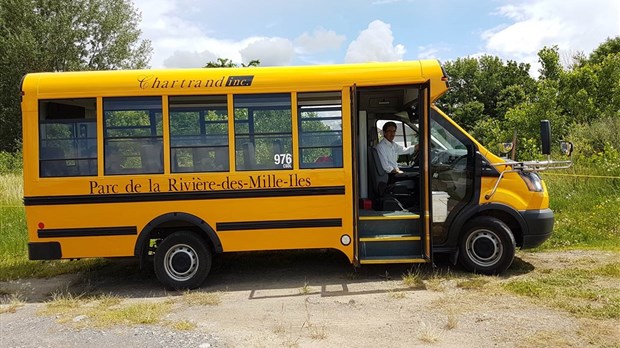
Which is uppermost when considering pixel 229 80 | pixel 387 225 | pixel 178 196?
pixel 229 80

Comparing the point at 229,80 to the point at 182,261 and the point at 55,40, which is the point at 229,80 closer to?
the point at 182,261

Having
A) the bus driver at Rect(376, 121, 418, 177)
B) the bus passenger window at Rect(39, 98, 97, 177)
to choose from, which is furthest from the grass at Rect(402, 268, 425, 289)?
the bus passenger window at Rect(39, 98, 97, 177)

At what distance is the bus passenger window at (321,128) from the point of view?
19.6 feet

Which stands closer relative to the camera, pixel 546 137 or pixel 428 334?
pixel 428 334

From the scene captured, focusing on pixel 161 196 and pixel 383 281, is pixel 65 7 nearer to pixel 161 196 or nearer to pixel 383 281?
pixel 161 196

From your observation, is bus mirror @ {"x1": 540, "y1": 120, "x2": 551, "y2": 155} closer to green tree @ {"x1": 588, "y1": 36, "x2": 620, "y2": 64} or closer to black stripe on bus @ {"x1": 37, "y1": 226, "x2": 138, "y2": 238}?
black stripe on bus @ {"x1": 37, "y1": 226, "x2": 138, "y2": 238}

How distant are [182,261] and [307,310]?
1.81 m

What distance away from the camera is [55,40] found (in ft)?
76.8

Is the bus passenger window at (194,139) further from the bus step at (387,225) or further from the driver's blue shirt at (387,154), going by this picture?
the driver's blue shirt at (387,154)

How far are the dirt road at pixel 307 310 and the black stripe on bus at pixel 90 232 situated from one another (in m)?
0.76

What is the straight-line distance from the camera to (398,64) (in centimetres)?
607

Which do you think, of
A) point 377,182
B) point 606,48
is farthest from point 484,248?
point 606,48

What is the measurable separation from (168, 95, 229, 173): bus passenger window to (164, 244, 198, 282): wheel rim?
3.24 ft

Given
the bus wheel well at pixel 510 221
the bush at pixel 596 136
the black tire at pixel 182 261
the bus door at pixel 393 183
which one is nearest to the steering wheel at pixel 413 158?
the bus door at pixel 393 183
